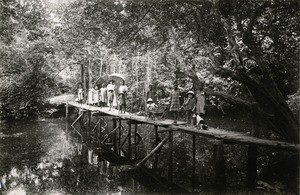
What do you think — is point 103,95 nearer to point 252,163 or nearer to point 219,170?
point 219,170

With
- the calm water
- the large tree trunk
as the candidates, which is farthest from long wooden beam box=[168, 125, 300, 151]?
the calm water

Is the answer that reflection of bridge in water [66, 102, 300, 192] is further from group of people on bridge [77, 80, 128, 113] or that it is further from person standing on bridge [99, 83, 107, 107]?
person standing on bridge [99, 83, 107, 107]

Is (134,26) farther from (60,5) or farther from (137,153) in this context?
(137,153)

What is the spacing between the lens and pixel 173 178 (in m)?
11.9

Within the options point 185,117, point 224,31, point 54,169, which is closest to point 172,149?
point 185,117

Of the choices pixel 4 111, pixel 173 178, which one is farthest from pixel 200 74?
pixel 4 111

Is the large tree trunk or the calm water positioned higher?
the large tree trunk

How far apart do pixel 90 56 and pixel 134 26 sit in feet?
54.0

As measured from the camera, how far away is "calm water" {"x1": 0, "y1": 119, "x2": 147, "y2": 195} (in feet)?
34.9

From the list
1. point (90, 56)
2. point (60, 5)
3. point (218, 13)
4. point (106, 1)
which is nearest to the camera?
point (218, 13)

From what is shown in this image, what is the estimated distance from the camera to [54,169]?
1307 cm

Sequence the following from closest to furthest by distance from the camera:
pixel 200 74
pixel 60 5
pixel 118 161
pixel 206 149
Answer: pixel 118 161 < pixel 60 5 < pixel 206 149 < pixel 200 74

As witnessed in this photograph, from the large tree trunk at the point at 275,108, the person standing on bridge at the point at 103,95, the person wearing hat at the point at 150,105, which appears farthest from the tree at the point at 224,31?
the person standing on bridge at the point at 103,95

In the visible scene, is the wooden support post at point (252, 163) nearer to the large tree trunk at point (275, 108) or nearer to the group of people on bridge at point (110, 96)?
the large tree trunk at point (275, 108)
